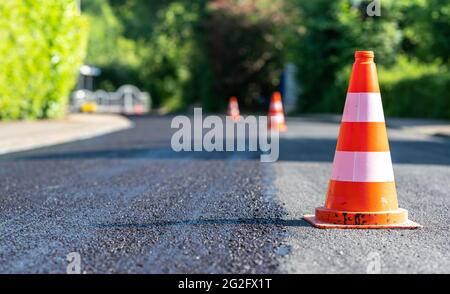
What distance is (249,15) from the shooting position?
4672 cm

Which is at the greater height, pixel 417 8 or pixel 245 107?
pixel 417 8

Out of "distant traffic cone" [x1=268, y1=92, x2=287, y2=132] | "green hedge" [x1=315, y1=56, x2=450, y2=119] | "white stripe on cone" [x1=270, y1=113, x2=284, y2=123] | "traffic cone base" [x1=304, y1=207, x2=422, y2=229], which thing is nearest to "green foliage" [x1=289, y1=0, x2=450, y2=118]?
"green hedge" [x1=315, y1=56, x2=450, y2=119]

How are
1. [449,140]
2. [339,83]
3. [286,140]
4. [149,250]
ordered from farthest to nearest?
[339,83]
[449,140]
[286,140]
[149,250]

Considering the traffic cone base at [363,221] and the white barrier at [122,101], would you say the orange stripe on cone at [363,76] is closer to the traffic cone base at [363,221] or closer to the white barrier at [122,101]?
the traffic cone base at [363,221]

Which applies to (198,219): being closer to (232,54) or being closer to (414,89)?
(414,89)

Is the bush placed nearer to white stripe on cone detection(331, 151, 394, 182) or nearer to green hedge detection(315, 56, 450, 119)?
green hedge detection(315, 56, 450, 119)

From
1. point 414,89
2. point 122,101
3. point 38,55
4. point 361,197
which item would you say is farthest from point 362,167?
point 122,101

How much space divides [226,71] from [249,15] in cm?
321

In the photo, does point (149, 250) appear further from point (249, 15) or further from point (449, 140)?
point (249, 15)

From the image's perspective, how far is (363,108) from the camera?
6781 millimetres

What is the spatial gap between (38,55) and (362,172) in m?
19.0

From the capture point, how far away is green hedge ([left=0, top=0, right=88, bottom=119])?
23.0m

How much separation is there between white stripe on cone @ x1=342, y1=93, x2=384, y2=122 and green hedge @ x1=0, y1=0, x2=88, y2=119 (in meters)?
16.8
